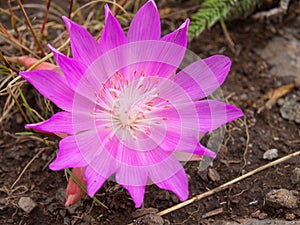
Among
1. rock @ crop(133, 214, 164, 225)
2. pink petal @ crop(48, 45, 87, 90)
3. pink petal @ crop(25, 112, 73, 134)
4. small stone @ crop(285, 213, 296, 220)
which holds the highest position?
pink petal @ crop(48, 45, 87, 90)

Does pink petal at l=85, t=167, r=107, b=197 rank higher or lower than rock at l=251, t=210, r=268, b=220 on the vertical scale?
higher

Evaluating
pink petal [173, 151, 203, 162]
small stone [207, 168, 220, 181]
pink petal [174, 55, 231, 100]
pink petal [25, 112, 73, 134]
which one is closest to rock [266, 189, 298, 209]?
small stone [207, 168, 220, 181]

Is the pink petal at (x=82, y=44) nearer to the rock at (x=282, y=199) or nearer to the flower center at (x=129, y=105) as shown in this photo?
the flower center at (x=129, y=105)

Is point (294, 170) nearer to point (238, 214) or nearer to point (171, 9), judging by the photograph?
point (238, 214)

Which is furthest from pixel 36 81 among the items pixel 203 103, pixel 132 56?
pixel 203 103

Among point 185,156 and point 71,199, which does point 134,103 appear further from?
point 71,199

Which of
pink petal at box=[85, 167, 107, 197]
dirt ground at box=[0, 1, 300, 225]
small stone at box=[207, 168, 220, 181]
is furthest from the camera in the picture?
small stone at box=[207, 168, 220, 181]

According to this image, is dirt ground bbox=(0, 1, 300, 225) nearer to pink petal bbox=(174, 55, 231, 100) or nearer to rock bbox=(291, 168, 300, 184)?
rock bbox=(291, 168, 300, 184)
